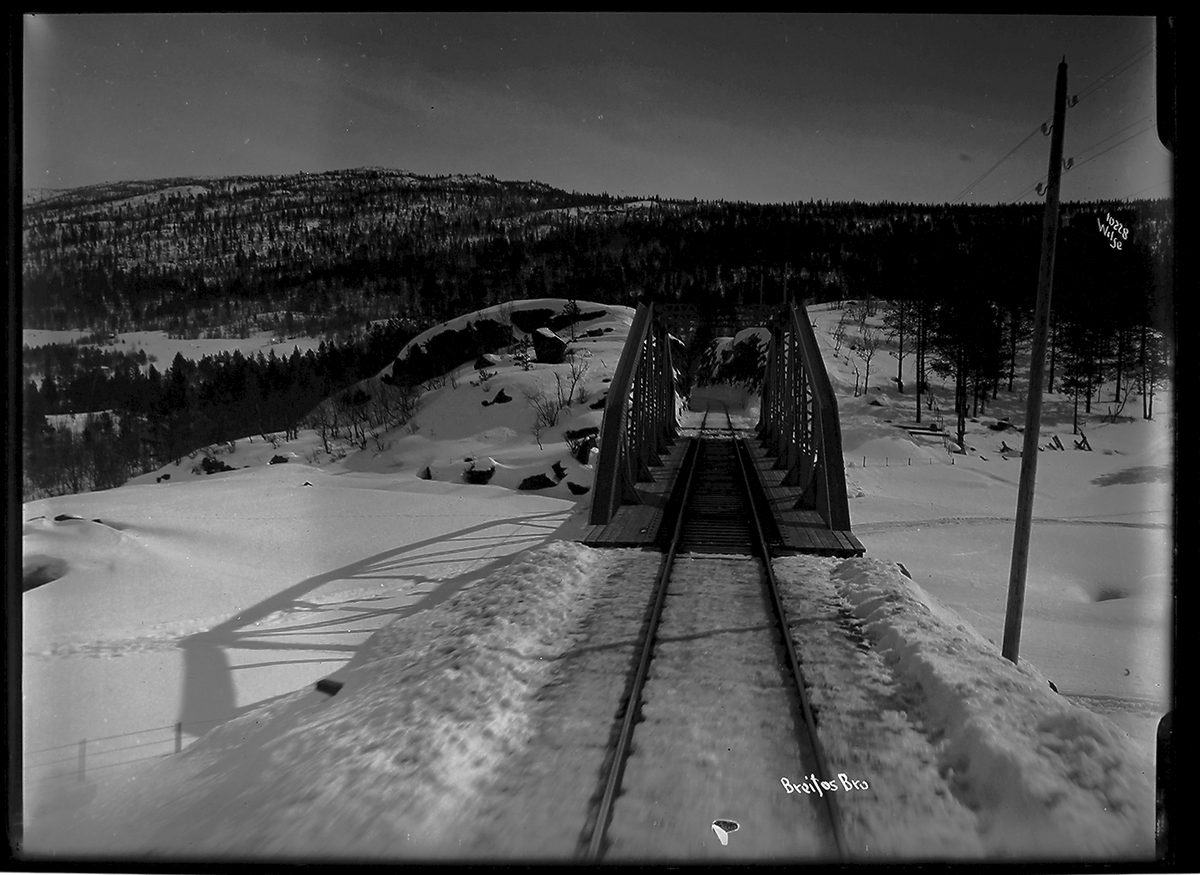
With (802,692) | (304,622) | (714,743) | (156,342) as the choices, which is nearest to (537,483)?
(156,342)

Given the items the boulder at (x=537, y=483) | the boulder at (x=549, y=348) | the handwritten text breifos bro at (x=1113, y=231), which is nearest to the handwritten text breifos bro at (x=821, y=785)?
the handwritten text breifos bro at (x=1113, y=231)

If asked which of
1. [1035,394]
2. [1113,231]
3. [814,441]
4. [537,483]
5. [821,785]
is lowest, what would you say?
[537,483]

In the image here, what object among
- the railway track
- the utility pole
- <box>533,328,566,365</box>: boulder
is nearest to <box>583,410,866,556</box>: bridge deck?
the railway track

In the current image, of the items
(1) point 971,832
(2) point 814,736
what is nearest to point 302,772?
(2) point 814,736

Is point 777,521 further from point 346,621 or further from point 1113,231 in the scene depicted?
point 1113,231

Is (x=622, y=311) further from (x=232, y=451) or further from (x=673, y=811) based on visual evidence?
(x=673, y=811)

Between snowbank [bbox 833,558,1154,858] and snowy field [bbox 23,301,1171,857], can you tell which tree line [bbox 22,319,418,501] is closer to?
snowy field [bbox 23,301,1171,857]
